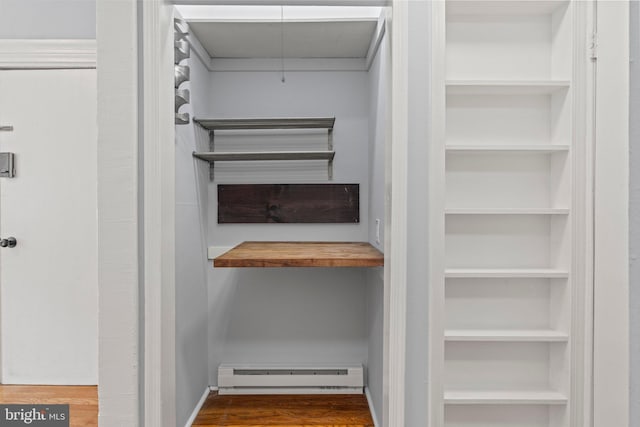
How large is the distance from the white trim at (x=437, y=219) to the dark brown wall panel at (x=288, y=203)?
5.01 feet

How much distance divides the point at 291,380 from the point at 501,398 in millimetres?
1663

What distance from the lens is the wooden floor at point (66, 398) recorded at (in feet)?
7.45

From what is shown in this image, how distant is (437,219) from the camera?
1472 millimetres

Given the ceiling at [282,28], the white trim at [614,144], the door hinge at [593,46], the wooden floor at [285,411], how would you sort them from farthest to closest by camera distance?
the wooden floor at [285,411] < the ceiling at [282,28] < the door hinge at [593,46] < the white trim at [614,144]

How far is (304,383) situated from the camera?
2896 mm

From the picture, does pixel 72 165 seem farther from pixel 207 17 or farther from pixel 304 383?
pixel 304 383

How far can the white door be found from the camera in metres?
2.54

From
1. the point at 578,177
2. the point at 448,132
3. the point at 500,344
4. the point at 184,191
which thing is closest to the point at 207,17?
the point at 184,191

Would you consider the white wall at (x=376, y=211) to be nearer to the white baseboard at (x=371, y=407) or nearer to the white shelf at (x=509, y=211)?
the white baseboard at (x=371, y=407)

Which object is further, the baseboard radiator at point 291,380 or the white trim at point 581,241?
the baseboard radiator at point 291,380

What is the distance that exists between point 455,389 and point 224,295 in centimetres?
184

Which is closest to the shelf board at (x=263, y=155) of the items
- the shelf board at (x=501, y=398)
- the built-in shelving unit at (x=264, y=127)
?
the built-in shelving unit at (x=264, y=127)

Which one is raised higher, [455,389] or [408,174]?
[408,174]

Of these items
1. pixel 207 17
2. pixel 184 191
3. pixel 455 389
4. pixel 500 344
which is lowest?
pixel 455 389
